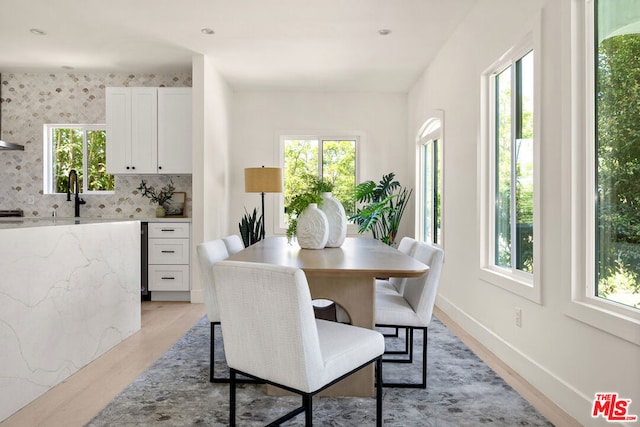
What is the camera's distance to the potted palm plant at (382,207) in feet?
18.4

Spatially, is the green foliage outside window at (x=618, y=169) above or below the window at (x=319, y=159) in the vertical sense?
below

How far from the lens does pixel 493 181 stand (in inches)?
131

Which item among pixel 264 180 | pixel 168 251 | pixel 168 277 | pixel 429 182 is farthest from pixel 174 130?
pixel 429 182

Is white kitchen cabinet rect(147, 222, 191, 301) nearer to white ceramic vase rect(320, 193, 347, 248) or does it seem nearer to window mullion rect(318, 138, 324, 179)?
window mullion rect(318, 138, 324, 179)

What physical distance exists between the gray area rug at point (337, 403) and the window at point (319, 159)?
367 cm

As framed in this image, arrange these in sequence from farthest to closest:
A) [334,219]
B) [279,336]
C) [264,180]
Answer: [264,180]
[334,219]
[279,336]

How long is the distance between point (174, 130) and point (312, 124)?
1.90 m

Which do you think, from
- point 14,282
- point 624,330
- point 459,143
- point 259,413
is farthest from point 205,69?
point 624,330

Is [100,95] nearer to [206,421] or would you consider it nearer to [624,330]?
[206,421]

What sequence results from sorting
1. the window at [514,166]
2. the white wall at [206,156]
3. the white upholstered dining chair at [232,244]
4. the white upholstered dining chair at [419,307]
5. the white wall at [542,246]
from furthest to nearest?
the white wall at [206,156] < the white upholstered dining chair at [232,244] < the window at [514,166] < the white upholstered dining chair at [419,307] < the white wall at [542,246]

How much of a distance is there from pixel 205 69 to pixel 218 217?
168 centimetres

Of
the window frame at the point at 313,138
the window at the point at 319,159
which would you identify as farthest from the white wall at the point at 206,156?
the window at the point at 319,159

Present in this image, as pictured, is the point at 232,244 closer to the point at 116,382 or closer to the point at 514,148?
the point at 116,382

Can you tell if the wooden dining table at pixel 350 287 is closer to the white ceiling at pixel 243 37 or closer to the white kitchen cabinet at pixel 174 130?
the white ceiling at pixel 243 37
